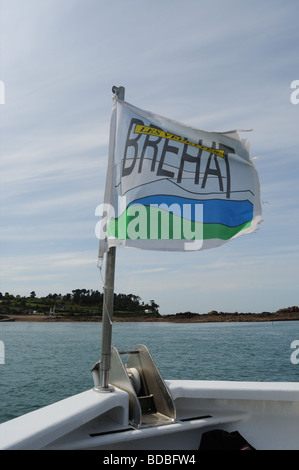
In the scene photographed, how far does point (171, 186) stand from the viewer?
13.2 feet

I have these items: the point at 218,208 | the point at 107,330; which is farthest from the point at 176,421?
the point at 218,208

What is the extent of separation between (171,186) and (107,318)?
1.32 metres

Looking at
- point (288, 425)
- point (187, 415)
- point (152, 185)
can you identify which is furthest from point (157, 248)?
point (288, 425)

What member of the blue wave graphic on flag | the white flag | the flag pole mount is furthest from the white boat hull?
the blue wave graphic on flag

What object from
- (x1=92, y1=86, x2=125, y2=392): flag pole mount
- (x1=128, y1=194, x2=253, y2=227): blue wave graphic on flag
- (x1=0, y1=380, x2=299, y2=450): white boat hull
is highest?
(x1=128, y1=194, x2=253, y2=227): blue wave graphic on flag

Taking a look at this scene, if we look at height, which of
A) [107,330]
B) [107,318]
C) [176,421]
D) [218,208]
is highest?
[218,208]

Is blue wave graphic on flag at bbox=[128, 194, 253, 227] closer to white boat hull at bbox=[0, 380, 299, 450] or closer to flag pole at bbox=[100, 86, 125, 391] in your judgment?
flag pole at bbox=[100, 86, 125, 391]

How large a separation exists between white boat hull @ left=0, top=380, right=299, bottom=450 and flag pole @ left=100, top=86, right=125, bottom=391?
0.52 feet

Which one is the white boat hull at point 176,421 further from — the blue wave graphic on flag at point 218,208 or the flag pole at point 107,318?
the blue wave graphic on flag at point 218,208

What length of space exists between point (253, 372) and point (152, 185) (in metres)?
30.3

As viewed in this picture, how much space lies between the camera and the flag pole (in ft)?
12.2

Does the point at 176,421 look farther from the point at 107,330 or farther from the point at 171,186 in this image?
the point at 171,186

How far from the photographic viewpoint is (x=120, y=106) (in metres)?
4.09

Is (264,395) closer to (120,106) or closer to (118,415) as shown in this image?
(118,415)
